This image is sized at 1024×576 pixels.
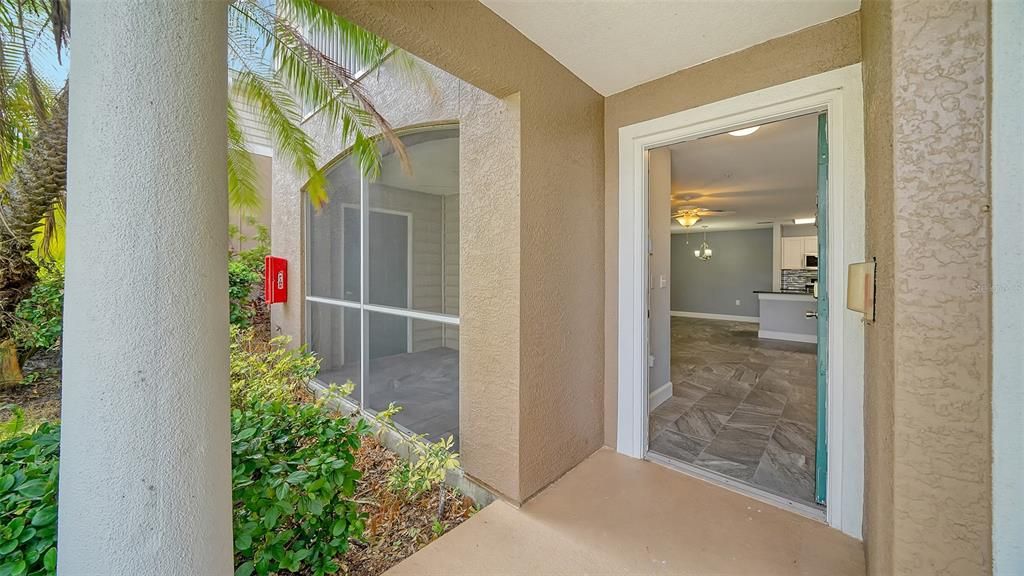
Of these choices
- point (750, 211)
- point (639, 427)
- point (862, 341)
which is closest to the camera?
point (862, 341)

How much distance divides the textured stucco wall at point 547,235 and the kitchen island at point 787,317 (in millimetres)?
6460

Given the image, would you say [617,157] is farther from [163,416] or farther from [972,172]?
[163,416]

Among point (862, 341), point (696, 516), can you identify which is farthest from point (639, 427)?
point (862, 341)

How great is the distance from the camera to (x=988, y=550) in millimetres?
846

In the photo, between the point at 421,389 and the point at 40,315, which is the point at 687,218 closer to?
the point at 421,389

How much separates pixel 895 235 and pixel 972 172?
185mm

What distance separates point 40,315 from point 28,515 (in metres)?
4.75

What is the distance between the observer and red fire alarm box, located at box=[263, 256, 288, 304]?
4863 millimetres

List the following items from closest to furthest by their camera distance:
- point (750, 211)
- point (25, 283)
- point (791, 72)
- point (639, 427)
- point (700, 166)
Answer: point (791, 72), point (639, 427), point (25, 283), point (700, 166), point (750, 211)

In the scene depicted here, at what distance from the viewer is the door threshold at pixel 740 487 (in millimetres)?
1997

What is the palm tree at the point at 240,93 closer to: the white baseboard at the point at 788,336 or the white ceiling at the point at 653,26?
the white ceiling at the point at 653,26

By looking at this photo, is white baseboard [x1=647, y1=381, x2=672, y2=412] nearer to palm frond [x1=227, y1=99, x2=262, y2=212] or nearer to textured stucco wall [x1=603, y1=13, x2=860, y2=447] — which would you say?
textured stucco wall [x1=603, y1=13, x2=860, y2=447]

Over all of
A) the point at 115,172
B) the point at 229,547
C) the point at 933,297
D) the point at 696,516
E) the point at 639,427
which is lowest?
the point at 696,516

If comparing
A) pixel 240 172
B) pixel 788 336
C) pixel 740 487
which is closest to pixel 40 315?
pixel 240 172
